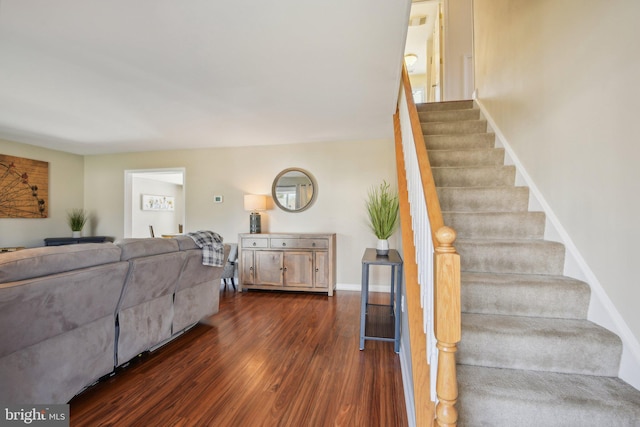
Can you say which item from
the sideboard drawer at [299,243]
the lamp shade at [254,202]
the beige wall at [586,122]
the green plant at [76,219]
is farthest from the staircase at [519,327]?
the green plant at [76,219]

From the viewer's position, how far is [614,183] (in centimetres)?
131

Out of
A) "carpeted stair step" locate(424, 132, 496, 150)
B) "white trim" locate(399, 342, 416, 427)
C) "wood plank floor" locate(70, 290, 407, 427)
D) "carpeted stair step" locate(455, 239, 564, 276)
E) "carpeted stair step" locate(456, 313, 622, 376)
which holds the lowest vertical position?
"wood plank floor" locate(70, 290, 407, 427)

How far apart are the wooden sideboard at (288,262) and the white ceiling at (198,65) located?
1.55m

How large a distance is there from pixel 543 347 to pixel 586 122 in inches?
47.2

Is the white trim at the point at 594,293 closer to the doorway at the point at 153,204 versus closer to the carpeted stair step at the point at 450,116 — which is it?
the carpeted stair step at the point at 450,116

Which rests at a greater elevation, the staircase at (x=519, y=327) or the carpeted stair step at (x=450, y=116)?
the carpeted stair step at (x=450, y=116)

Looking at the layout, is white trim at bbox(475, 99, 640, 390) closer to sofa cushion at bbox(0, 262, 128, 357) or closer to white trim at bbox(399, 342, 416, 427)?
white trim at bbox(399, 342, 416, 427)

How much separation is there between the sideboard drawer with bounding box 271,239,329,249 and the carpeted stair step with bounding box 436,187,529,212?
2.04 metres

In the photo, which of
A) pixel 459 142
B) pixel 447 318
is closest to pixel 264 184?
pixel 459 142

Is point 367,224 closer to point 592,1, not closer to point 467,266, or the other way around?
point 467,266

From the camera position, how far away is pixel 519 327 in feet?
4.53

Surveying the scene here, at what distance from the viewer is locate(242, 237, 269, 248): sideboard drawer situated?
4.09 meters

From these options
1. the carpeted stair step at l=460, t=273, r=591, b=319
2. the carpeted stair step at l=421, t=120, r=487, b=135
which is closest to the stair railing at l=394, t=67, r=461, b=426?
the carpeted stair step at l=460, t=273, r=591, b=319

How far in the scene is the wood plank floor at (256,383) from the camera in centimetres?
157
